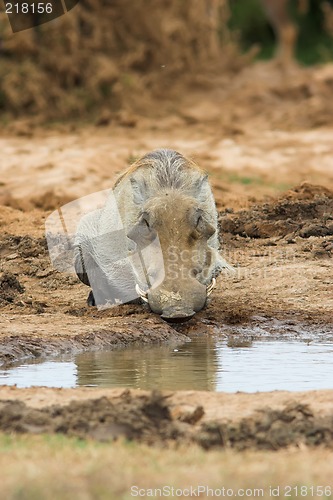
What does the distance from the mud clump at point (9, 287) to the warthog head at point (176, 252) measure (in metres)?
1.10

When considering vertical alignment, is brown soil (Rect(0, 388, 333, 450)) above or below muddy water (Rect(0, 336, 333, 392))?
above

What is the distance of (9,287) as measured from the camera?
823 centimetres

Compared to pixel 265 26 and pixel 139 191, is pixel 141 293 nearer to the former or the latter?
pixel 139 191

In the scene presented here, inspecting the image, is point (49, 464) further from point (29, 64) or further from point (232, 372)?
point (29, 64)

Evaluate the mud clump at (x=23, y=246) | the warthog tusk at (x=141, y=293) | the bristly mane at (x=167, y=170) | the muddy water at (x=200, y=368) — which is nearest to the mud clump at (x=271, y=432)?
the muddy water at (x=200, y=368)

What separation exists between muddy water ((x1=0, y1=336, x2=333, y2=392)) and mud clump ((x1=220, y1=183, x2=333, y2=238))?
2.65m

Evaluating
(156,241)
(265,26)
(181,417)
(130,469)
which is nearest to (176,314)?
(156,241)

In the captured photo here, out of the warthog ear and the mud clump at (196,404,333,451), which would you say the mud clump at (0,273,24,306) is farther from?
the mud clump at (196,404,333,451)

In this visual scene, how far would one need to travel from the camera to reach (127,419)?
452cm

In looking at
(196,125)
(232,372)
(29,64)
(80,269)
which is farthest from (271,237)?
(29,64)

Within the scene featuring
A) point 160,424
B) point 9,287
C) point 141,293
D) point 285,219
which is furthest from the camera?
point 285,219

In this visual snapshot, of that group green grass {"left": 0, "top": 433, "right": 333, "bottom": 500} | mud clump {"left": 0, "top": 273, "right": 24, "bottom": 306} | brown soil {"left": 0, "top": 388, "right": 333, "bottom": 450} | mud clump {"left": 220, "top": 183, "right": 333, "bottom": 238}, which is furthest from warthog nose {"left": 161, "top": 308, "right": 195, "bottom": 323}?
mud clump {"left": 220, "top": 183, "right": 333, "bottom": 238}

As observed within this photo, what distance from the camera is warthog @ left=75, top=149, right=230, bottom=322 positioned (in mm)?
6887

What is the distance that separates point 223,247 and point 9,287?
1.88 meters
